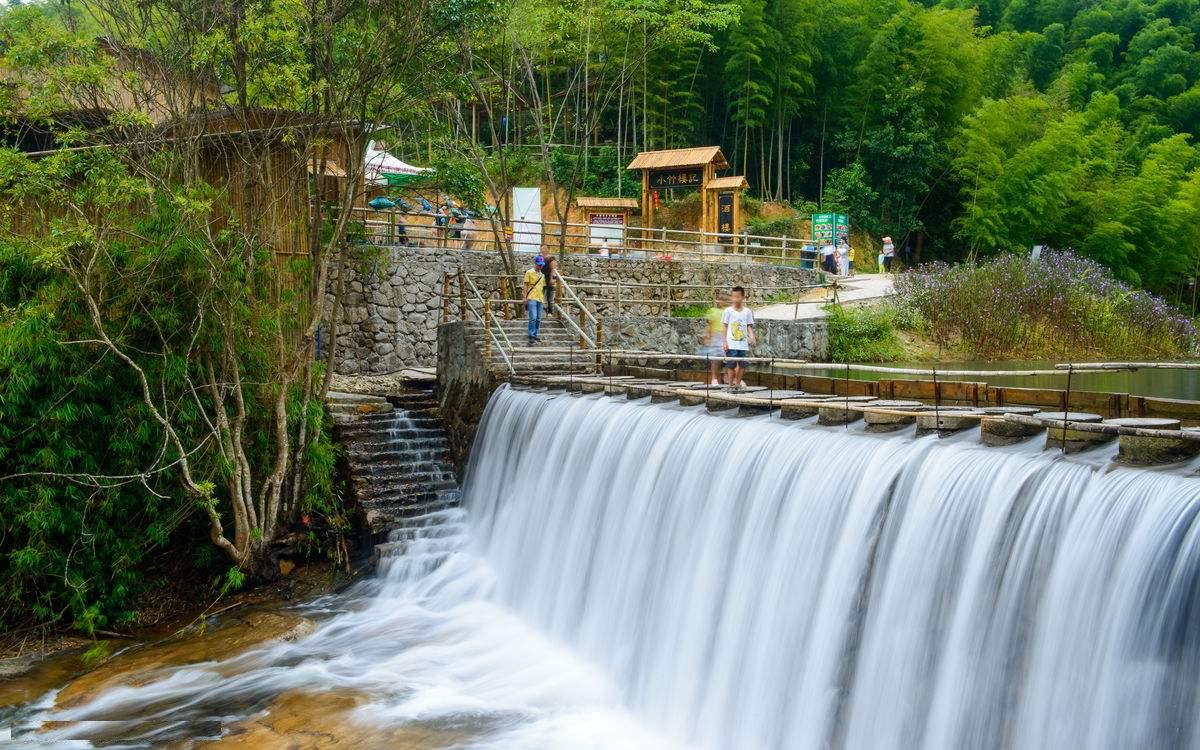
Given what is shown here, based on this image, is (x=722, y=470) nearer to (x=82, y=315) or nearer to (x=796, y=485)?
(x=796, y=485)

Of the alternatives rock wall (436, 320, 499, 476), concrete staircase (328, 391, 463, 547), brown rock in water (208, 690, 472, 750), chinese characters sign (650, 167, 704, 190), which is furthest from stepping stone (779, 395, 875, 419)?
chinese characters sign (650, 167, 704, 190)

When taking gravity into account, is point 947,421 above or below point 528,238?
below

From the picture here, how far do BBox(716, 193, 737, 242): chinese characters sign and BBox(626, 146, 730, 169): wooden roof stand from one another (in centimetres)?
92

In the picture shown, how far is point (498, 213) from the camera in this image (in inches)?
786

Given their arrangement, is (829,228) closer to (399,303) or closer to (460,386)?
(399,303)

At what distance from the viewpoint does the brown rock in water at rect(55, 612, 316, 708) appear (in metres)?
9.20

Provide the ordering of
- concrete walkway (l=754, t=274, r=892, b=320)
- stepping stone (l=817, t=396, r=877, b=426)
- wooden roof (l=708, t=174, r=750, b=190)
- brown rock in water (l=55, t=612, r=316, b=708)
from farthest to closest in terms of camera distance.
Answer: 1. wooden roof (l=708, t=174, r=750, b=190)
2. concrete walkway (l=754, t=274, r=892, b=320)
3. brown rock in water (l=55, t=612, r=316, b=708)
4. stepping stone (l=817, t=396, r=877, b=426)

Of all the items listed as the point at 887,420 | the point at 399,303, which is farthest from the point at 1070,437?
the point at 399,303

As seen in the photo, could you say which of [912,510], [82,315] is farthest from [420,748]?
[82,315]

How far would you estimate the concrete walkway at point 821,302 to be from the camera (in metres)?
23.0

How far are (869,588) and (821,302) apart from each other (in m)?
18.6

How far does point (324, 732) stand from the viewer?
26.3 feet

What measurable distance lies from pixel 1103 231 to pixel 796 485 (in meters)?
31.1

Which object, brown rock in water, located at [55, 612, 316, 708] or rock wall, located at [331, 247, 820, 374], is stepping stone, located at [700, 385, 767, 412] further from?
rock wall, located at [331, 247, 820, 374]
